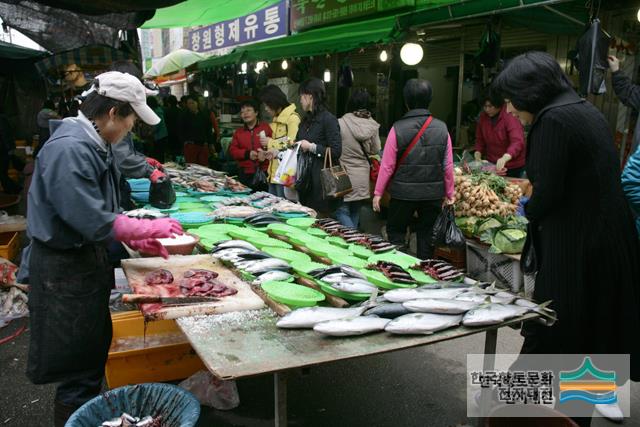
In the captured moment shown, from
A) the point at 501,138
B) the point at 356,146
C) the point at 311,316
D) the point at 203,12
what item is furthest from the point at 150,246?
the point at 203,12

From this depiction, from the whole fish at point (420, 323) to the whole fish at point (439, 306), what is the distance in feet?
0.10

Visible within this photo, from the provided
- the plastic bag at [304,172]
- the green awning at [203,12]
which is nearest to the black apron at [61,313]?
the plastic bag at [304,172]

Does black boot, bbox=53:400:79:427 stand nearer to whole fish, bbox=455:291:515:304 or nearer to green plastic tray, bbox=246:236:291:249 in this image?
green plastic tray, bbox=246:236:291:249

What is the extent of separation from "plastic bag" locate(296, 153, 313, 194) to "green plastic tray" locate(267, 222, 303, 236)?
1.83 meters

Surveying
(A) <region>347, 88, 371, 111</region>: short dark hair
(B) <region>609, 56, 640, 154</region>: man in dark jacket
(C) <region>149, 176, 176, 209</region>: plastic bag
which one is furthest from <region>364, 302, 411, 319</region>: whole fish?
(A) <region>347, 88, 371, 111</region>: short dark hair

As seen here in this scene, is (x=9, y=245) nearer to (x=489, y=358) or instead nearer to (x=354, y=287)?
(x=354, y=287)

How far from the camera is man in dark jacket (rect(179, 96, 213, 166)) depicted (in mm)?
13336

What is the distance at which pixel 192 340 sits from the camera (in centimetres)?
243

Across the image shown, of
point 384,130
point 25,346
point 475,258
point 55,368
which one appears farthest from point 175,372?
point 384,130

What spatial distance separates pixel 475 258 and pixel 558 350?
11.3 ft

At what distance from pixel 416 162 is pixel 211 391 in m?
3.06

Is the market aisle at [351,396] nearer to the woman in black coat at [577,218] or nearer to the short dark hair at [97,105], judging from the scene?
the woman in black coat at [577,218]

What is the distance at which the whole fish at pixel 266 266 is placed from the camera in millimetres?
3267

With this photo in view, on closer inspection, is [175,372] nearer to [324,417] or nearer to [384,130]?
[324,417]
